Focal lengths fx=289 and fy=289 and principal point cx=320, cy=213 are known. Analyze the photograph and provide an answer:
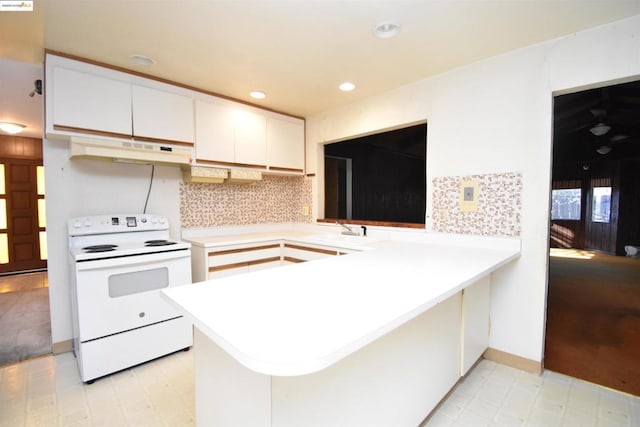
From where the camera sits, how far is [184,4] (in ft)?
5.16

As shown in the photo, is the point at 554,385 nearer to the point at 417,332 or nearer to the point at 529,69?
the point at 417,332

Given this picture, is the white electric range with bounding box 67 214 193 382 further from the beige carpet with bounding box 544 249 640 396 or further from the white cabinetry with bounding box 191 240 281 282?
the beige carpet with bounding box 544 249 640 396

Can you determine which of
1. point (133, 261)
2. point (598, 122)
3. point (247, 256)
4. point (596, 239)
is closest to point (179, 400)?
point (133, 261)

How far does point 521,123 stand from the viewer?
6.79 feet

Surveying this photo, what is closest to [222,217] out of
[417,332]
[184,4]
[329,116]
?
[329,116]

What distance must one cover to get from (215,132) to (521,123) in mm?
2586

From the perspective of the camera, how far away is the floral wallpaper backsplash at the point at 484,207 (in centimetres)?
211

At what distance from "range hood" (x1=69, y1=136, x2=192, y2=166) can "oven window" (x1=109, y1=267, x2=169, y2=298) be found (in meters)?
0.87

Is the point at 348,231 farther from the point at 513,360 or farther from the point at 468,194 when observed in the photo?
the point at 513,360

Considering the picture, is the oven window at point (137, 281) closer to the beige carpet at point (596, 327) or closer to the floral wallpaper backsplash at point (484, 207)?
the floral wallpaper backsplash at point (484, 207)

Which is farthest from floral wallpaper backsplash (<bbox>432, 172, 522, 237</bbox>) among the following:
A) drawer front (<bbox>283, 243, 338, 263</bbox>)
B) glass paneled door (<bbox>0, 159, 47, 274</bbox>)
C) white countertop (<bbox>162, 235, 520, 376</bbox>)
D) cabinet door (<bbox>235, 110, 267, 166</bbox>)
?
glass paneled door (<bbox>0, 159, 47, 274</bbox>)

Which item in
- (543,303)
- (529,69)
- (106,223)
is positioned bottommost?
(543,303)

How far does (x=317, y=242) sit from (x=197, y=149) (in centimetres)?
143

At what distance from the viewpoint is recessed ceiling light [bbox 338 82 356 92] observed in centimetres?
265
